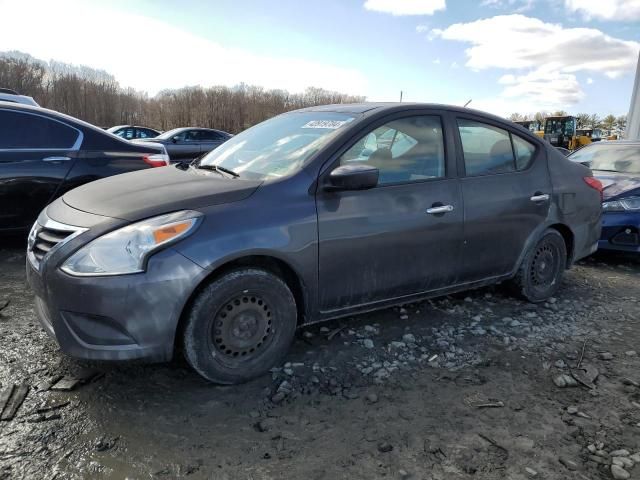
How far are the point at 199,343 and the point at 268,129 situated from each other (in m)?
1.85

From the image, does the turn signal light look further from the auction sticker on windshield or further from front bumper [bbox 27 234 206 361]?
the auction sticker on windshield

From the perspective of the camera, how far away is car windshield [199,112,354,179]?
3.08 meters

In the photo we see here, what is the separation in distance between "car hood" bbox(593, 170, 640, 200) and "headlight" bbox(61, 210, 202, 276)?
5250mm

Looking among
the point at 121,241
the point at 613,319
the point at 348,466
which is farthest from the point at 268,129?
the point at 613,319

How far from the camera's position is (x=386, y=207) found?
10.4ft

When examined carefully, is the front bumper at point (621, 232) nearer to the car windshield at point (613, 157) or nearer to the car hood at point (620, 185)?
the car hood at point (620, 185)

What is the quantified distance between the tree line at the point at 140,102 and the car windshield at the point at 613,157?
113ft

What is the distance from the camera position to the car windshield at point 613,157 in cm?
647

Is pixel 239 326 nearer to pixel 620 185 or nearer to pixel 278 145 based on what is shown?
pixel 278 145

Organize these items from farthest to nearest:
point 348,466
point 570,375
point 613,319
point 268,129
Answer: point 613,319, point 268,129, point 570,375, point 348,466

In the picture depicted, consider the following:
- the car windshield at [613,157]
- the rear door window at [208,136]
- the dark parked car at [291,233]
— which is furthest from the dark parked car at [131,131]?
the dark parked car at [291,233]

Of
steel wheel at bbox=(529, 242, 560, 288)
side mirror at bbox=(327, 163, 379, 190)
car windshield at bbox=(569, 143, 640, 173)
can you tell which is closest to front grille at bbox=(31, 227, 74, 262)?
side mirror at bbox=(327, 163, 379, 190)

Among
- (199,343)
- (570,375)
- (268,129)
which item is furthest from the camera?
(268,129)

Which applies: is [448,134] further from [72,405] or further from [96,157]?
[96,157]
